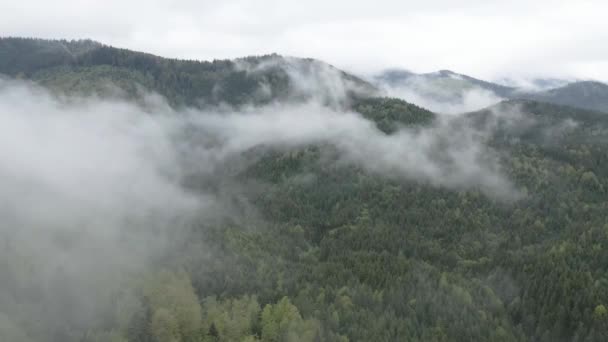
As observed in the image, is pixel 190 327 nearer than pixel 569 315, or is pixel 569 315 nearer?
pixel 190 327

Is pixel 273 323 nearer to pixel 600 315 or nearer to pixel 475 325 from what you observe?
pixel 475 325

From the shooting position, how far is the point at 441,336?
7338 inches

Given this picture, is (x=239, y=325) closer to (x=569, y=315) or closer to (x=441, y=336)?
(x=441, y=336)

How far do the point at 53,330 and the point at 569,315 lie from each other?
604 ft

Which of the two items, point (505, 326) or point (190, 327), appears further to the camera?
point (505, 326)

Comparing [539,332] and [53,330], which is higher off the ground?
[539,332]

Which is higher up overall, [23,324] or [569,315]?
[569,315]

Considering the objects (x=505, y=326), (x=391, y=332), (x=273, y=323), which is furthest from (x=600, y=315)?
(x=273, y=323)

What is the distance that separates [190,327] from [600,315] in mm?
143274

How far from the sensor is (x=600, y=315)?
193 meters

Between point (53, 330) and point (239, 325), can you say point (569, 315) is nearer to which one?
point (239, 325)

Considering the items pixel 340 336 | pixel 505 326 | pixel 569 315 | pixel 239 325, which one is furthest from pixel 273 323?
pixel 569 315

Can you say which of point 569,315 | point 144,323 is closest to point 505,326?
point 569,315

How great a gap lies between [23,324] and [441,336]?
146 metres
